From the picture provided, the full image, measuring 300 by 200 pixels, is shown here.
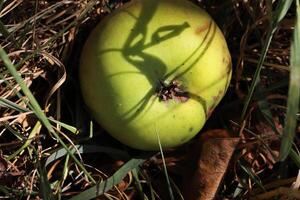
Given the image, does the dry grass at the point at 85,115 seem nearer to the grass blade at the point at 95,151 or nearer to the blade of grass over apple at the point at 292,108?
the grass blade at the point at 95,151

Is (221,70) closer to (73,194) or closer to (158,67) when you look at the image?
(158,67)

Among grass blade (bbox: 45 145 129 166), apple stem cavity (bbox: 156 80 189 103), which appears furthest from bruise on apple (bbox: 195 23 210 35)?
grass blade (bbox: 45 145 129 166)

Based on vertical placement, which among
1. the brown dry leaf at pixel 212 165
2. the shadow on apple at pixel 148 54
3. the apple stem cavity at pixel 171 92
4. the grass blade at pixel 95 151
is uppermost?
the shadow on apple at pixel 148 54

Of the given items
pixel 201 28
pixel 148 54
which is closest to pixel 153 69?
pixel 148 54

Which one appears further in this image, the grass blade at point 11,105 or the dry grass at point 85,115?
the dry grass at point 85,115

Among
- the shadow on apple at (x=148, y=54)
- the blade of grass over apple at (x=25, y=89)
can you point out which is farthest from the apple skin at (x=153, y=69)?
the blade of grass over apple at (x=25, y=89)

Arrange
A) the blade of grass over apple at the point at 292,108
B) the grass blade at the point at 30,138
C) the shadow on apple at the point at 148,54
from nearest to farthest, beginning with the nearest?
the blade of grass over apple at the point at 292,108 < the shadow on apple at the point at 148,54 < the grass blade at the point at 30,138
